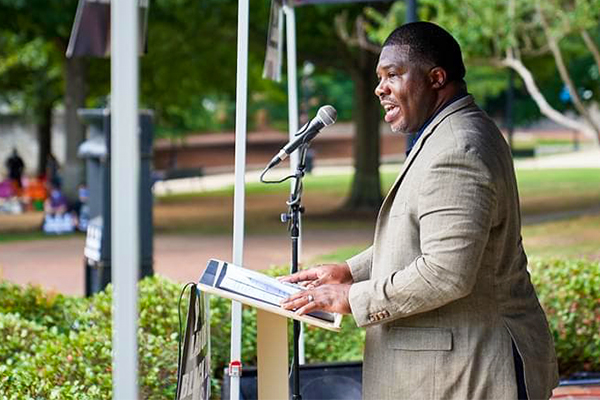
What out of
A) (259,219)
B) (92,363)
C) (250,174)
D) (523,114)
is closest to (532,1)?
(259,219)

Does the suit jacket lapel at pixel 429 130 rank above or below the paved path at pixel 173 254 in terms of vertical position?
above

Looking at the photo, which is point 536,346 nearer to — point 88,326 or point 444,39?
point 444,39

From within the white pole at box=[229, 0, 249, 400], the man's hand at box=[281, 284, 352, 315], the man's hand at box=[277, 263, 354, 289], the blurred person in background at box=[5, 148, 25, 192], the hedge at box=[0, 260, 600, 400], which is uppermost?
the blurred person in background at box=[5, 148, 25, 192]

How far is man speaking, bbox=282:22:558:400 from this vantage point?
326cm

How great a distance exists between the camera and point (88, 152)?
10.2 m

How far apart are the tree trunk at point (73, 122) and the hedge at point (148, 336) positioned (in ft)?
55.3

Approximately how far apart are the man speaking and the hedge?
1723 millimetres

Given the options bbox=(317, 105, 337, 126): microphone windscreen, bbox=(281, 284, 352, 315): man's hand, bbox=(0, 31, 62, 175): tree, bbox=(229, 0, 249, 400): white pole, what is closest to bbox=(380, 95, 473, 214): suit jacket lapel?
bbox=(281, 284, 352, 315): man's hand

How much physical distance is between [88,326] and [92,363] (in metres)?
0.76

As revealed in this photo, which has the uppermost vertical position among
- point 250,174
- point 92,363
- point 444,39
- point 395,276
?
point 250,174

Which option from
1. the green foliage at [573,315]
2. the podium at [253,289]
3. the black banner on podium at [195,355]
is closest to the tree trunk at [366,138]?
the green foliage at [573,315]

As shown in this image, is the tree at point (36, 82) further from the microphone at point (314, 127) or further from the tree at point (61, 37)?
the microphone at point (314, 127)

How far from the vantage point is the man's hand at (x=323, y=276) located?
146 inches

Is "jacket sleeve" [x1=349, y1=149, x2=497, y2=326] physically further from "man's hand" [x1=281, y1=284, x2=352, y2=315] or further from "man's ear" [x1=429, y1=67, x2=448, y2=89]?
"man's ear" [x1=429, y1=67, x2=448, y2=89]
